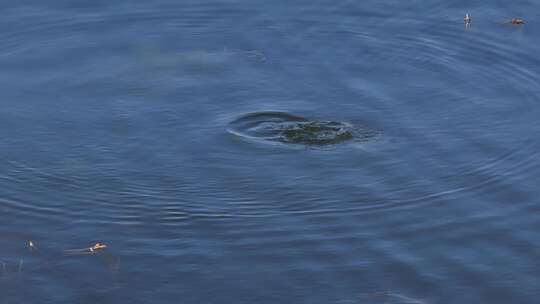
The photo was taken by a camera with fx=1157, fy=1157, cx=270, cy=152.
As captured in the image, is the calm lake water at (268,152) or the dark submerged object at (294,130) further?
the dark submerged object at (294,130)

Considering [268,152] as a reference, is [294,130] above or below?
above

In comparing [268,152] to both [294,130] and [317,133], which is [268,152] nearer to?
[294,130]

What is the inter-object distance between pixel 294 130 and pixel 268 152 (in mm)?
952

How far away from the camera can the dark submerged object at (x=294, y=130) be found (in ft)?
70.8

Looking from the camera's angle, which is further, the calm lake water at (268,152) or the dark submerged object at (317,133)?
the dark submerged object at (317,133)

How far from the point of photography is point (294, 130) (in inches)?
860

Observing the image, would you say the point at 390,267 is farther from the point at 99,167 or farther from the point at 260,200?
the point at 99,167

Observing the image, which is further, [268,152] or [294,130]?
[294,130]

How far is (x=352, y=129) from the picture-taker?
2175cm

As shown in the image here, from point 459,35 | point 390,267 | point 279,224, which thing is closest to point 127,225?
point 279,224

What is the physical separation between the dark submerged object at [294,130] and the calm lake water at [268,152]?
0.14ft

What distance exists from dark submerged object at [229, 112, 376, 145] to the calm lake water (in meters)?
0.04

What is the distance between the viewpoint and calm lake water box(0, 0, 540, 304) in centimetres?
1744

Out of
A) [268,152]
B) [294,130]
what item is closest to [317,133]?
[294,130]
